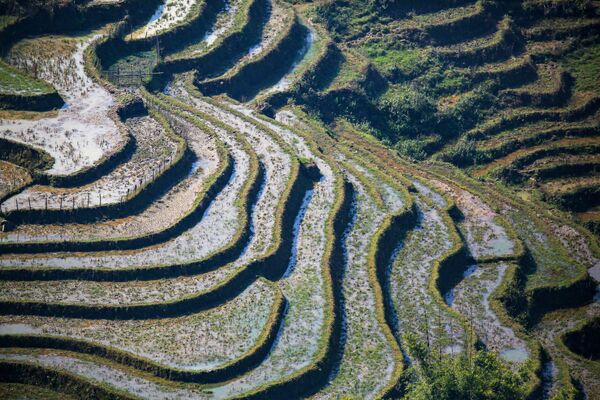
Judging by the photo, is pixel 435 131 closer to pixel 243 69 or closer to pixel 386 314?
pixel 243 69

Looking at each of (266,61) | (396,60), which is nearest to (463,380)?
(266,61)

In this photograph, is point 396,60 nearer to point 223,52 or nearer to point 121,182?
point 223,52

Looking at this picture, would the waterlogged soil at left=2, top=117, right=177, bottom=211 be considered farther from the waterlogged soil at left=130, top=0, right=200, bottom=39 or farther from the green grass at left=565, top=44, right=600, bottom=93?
the green grass at left=565, top=44, right=600, bottom=93

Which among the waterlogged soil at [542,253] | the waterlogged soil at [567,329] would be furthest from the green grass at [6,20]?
the waterlogged soil at [567,329]

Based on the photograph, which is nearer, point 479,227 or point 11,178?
point 11,178

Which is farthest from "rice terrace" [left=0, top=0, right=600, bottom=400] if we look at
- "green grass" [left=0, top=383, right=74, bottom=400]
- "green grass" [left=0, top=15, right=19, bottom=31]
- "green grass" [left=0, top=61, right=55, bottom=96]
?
"green grass" [left=0, top=15, right=19, bottom=31]
